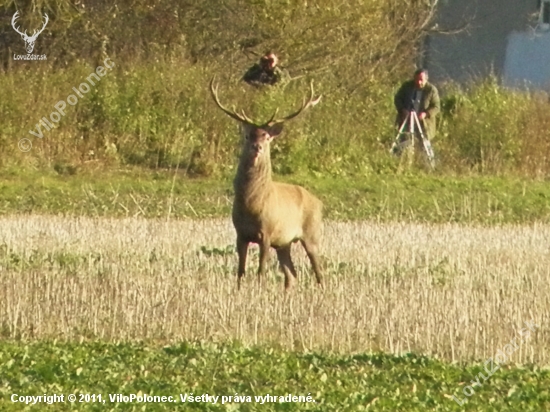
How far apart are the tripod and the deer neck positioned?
40.0 feet

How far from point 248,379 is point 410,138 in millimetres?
17569

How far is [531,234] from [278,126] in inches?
217

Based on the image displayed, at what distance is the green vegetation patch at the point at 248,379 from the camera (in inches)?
362

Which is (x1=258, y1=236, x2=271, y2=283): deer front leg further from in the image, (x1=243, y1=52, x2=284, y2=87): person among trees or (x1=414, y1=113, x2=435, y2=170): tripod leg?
(x1=414, y1=113, x2=435, y2=170): tripod leg

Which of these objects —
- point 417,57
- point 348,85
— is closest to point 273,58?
point 348,85

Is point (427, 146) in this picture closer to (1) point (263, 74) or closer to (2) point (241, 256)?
(1) point (263, 74)

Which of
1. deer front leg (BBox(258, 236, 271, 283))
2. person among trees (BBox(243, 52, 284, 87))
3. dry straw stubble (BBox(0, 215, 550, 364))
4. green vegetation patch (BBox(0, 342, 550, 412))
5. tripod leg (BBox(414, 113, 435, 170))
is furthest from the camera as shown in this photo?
tripod leg (BBox(414, 113, 435, 170))

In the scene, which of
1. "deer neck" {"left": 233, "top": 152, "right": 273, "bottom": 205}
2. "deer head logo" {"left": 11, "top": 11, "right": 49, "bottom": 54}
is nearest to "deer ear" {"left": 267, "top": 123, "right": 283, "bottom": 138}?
"deer neck" {"left": 233, "top": 152, "right": 273, "bottom": 205}

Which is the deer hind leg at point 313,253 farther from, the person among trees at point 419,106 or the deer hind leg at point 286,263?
the person among trees at point 419,106

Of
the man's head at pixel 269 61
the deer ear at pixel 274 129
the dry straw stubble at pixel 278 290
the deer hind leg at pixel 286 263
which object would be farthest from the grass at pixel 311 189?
the deer ear at pixel 274 129

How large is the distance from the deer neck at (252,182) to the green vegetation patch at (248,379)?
3.92 m

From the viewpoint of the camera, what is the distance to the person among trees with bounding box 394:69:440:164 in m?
27.1

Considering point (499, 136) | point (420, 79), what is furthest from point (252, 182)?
point (499, 136)

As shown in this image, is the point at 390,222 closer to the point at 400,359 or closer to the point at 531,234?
the point at 531,234
